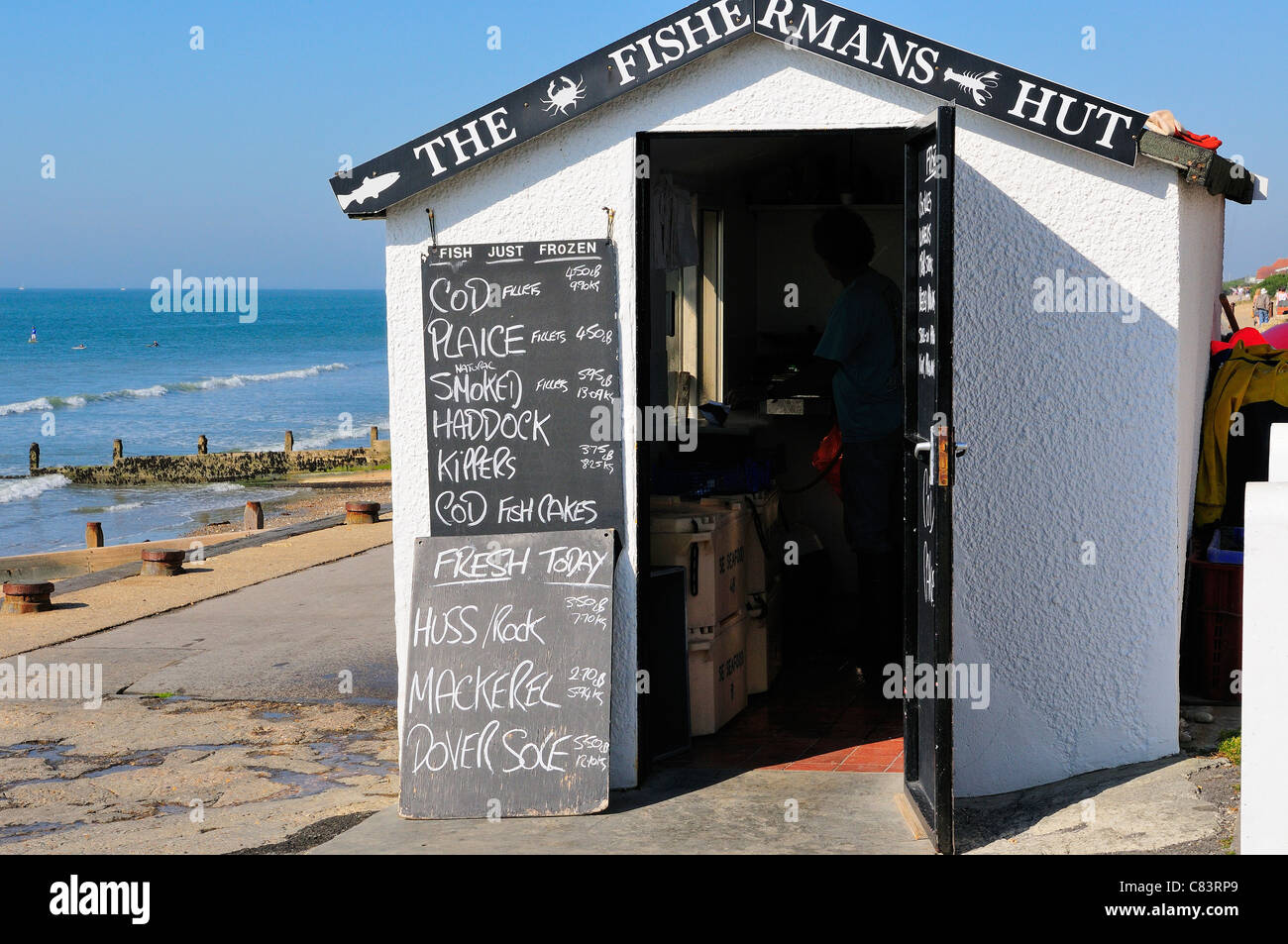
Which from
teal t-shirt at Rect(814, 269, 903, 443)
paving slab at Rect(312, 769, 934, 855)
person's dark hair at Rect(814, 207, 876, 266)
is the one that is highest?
person's dark hair at Rect(814, 207, 876, 266)

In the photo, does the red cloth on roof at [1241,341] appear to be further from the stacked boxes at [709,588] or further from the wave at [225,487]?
the wave at [225,487]

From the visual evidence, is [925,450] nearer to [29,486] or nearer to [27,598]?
[27,598]

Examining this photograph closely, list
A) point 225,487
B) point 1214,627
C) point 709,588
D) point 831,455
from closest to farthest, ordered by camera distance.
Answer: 1. point 1214,627
2. point 709,588
3. point 831,455
4. point 225,487

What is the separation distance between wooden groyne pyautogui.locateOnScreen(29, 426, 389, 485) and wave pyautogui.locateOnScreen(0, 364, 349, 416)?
18.8 metres

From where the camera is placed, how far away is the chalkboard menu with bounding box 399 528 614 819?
17.6 ft

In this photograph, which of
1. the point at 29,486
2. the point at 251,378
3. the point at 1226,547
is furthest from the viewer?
the point at 251,378

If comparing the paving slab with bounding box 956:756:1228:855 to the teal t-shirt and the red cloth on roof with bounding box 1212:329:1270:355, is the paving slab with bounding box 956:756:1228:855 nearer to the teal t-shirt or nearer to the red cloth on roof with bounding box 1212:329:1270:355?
the teal t-shirt

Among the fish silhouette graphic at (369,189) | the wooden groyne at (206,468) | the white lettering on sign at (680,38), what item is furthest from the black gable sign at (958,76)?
the wooden groyne at (206,468)

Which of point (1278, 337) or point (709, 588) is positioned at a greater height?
point (1278, 337)

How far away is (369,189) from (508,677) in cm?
216

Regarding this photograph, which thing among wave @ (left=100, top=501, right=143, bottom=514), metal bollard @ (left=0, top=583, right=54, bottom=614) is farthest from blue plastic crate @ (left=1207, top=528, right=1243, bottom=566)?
wave @ (left=100, top=501, right=143, bottom=514)

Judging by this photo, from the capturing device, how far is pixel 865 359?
6555 millimetres

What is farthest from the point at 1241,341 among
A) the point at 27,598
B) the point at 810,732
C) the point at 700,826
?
the point at 27,598
